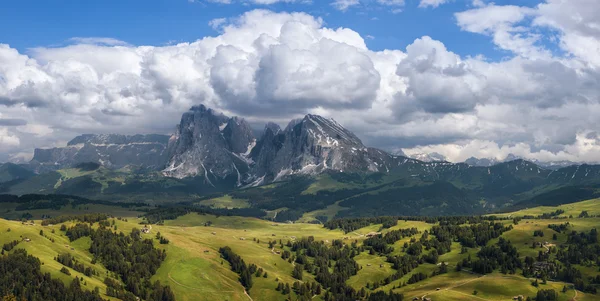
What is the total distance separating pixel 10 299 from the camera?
125m

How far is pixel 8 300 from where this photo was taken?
123875 millimetres

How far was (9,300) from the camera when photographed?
124m

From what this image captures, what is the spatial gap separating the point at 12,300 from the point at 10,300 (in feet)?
2.01

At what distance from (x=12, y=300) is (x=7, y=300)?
48.7 inches

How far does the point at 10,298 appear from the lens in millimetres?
125812

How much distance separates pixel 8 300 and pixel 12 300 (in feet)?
4.37

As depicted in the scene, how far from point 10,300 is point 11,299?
638mm

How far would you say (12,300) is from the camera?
125125 millimetres

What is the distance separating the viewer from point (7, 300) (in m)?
124

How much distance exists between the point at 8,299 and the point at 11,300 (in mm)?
730

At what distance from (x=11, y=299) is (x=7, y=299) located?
0.89 m

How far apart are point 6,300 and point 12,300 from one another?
153cm

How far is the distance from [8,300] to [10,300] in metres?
0.72

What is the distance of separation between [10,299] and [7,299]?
2.19 feet
